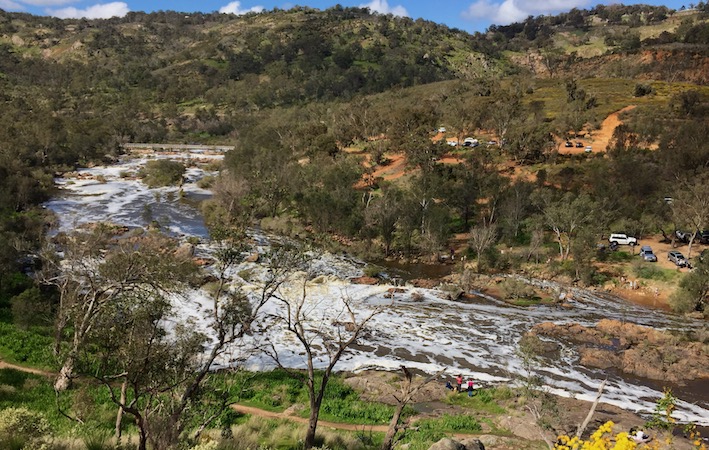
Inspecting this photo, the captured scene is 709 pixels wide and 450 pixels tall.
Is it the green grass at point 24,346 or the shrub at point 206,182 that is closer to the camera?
the green grass at point 24,346

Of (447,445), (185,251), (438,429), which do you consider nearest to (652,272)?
(438,429)

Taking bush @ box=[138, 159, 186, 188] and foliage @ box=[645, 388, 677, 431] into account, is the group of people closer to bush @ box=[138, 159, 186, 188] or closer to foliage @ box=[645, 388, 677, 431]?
foliage @ box=[645, 388, 677, 431]

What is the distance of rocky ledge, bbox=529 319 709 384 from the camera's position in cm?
2702

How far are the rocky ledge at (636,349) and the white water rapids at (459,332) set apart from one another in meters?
0.93

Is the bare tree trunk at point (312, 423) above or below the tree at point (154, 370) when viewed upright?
below

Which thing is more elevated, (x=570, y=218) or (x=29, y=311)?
(x=570, y=218)

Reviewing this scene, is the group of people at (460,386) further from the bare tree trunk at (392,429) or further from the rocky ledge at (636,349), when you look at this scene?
the bare tree trunk at (392,429)

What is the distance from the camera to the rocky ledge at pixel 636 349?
88.6 ft

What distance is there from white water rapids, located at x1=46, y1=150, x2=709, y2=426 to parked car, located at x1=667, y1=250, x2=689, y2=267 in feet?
22.4

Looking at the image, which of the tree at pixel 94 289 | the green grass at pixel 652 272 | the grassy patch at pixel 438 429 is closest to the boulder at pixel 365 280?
the tree at pixel 94 289

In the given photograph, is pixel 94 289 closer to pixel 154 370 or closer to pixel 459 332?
pixel 154 370

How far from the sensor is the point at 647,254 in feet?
139

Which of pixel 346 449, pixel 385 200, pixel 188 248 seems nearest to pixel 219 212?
pixel 188 248

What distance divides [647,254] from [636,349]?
16.8 metres
